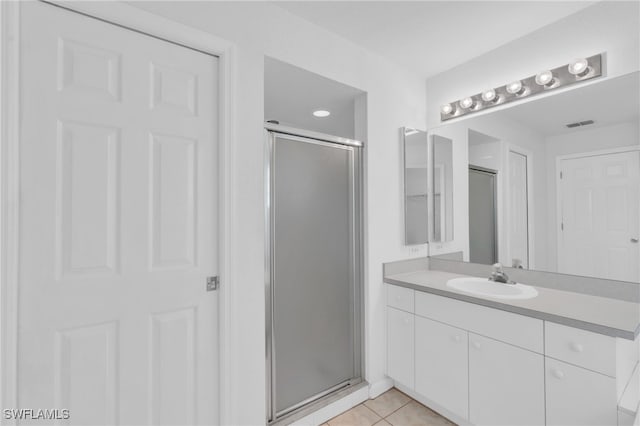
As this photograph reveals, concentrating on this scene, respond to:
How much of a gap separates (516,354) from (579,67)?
1.63 meters

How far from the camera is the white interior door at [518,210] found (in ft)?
6.61

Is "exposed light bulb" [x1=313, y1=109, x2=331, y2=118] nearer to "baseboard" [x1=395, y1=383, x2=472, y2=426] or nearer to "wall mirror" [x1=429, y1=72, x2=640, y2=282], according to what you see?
"wall mirror" [x1=429, y1=72, x2=640, y2=282]

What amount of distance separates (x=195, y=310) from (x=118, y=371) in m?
0.37

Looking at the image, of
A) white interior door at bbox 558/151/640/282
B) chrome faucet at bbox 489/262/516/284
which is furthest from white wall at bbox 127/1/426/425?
white interior door at bbox 558/151/640/282

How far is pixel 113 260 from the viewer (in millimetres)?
1238

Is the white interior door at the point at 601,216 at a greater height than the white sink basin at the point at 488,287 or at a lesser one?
greater

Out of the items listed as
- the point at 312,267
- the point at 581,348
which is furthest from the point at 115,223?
the point at 581,348

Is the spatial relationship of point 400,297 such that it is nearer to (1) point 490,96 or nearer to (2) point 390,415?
(2) point 390,415

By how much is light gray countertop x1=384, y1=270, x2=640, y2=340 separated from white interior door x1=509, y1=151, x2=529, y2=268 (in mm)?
267

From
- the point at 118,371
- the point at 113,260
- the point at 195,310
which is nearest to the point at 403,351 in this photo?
the point at 195,310

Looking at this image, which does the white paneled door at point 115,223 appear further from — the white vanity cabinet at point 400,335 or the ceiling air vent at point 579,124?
the ceiling air vent at point 579,124

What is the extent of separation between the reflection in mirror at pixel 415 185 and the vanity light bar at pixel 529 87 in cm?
32

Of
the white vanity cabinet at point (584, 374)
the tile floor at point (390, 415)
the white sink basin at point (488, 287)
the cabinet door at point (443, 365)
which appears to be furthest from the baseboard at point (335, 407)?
the white vanity cabinet at point (584, 374)

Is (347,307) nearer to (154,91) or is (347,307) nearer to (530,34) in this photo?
(154,91)
